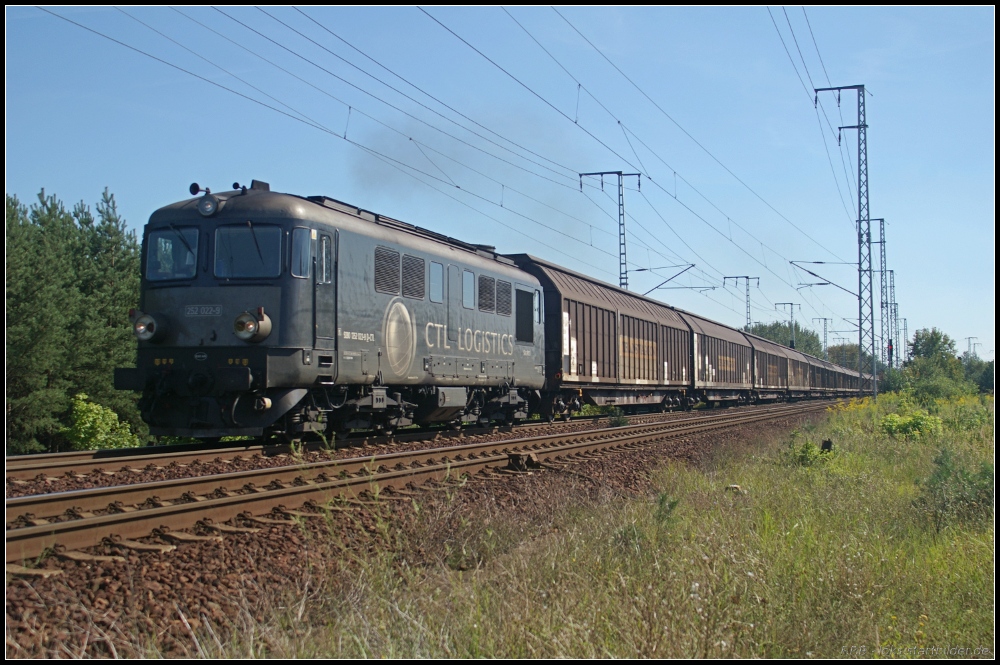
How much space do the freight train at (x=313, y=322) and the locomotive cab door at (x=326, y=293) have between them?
24 millimetres

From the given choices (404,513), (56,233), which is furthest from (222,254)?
(56,233)

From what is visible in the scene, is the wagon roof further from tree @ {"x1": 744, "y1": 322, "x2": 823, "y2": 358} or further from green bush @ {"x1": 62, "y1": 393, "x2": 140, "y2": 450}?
tree @ {"x1": 744, "y1": 322, "x2": 823, "y2": 358}

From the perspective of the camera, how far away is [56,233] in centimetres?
2823

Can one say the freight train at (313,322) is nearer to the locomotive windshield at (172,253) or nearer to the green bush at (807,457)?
the locomotive windshield at (172,253)

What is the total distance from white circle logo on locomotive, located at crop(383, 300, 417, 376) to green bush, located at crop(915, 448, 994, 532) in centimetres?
762

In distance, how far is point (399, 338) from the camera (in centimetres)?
1286

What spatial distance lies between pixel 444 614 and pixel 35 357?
863 inches

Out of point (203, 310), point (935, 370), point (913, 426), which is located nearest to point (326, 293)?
point (203, 310)

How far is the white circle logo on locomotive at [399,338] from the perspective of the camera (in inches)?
497

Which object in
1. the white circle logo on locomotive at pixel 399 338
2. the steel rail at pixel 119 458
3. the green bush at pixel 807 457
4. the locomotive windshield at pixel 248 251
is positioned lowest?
the green bush at pixel 807 457

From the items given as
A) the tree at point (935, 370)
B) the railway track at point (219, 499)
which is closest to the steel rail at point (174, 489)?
the railway track at point (219, 499)

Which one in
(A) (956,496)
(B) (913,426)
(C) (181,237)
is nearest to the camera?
(A) (956,496)

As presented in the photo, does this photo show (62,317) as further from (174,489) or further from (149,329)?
(174,489)

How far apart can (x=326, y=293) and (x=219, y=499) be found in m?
4.94
